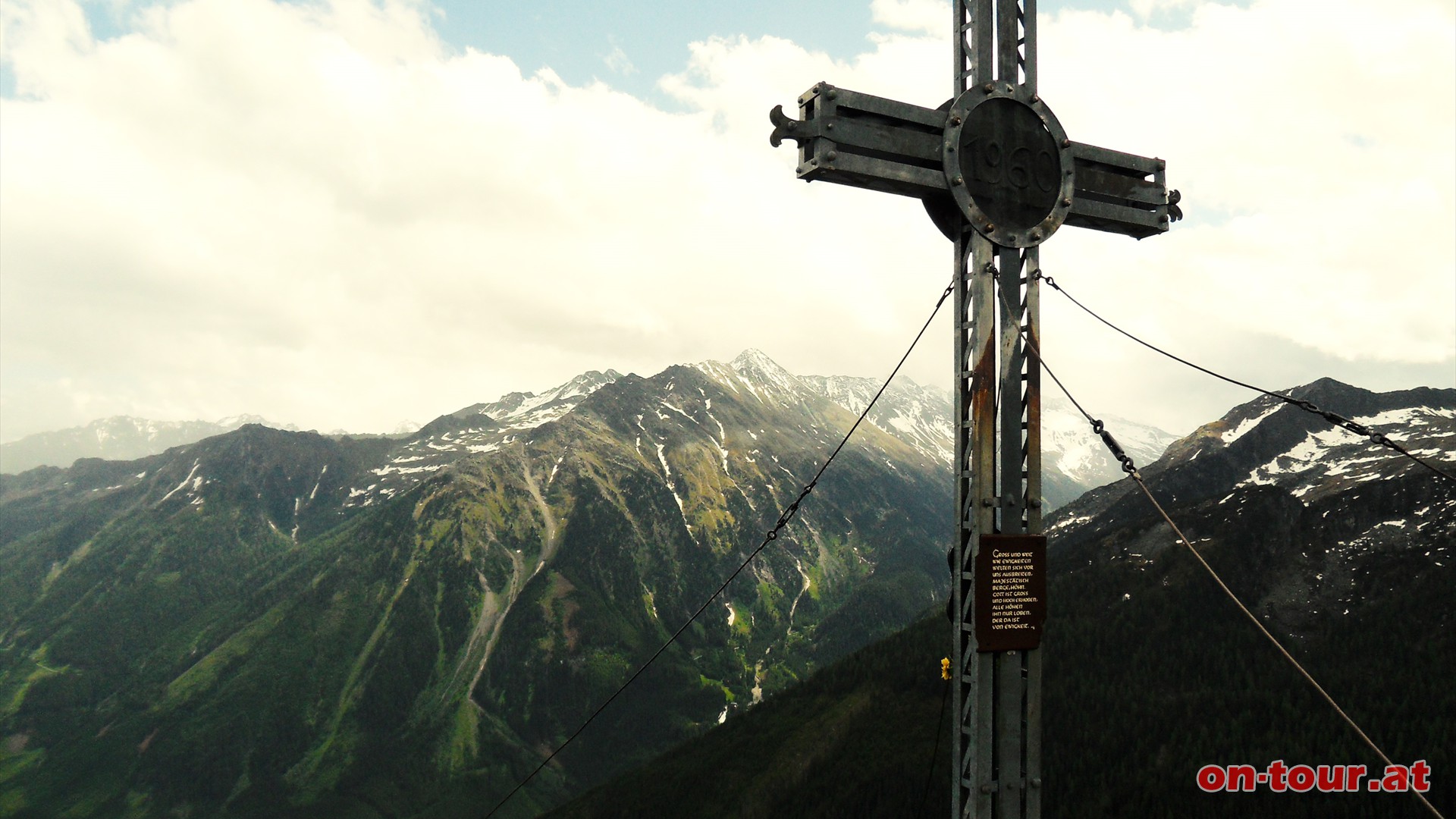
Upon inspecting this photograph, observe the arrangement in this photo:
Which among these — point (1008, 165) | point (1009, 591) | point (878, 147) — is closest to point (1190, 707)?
point (1009, 591)

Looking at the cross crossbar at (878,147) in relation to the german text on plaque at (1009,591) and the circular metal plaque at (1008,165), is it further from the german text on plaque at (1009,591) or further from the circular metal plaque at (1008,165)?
the german text on plaque at (1009,591)

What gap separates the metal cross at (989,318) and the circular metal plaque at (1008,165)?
2 cm

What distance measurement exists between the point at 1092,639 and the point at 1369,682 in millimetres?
50481

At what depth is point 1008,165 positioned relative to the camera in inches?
412

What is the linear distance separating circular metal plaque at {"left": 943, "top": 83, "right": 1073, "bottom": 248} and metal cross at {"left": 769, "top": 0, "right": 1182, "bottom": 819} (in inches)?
0.8

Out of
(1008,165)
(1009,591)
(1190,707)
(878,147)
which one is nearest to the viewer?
(878,147)

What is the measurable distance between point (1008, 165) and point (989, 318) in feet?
7.10

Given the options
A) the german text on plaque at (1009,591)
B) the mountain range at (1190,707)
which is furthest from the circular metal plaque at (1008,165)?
the mountain range at (1190,707)

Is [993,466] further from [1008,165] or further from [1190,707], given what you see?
[1190,707]

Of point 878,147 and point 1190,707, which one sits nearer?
point 878,147

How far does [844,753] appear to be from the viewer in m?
174

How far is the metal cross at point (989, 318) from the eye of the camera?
9.73 metres

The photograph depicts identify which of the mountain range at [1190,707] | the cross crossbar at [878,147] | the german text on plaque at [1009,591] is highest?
the cross crossbar at [878,147]

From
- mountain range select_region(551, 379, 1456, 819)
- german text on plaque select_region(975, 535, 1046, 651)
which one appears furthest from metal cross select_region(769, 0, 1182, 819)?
mountain range select_region(551, 379, 1456, 819)
